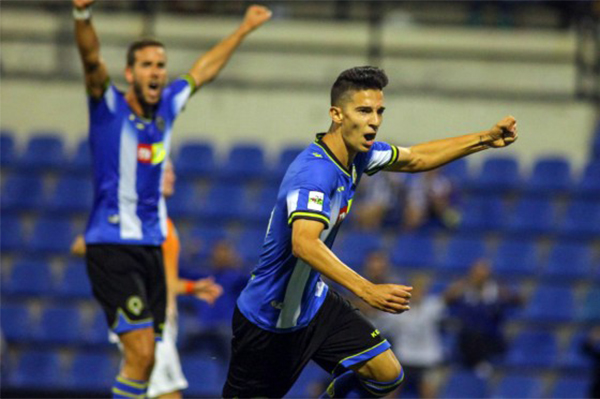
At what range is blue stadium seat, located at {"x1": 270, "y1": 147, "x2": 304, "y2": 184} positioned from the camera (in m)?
14.4

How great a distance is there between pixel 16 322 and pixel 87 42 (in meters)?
7.11

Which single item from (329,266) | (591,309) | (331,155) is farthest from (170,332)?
(591,309)

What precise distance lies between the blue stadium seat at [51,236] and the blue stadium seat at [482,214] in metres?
5.09

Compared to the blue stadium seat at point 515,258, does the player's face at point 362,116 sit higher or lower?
higher

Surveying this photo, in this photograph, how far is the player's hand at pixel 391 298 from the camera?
531cm

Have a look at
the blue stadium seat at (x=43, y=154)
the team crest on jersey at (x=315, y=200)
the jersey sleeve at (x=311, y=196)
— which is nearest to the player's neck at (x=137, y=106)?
the jersey sleeve at (x=311, y=196)

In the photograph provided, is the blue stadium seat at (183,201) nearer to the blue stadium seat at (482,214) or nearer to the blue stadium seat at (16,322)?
the blue stadium seat at (16,322)

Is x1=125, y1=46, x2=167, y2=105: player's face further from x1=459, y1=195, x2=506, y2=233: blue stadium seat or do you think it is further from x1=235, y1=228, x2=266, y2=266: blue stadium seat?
x1=459, y1=195, x2=506, y2=233: blue stadium seat

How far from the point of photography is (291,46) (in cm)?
1553

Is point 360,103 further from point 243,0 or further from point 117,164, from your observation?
point 243,0

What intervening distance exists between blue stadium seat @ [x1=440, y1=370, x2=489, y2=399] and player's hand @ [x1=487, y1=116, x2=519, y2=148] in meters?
6.17

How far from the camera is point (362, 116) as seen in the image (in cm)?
602

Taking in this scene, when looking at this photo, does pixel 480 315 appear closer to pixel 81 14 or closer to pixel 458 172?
pixel 458 172

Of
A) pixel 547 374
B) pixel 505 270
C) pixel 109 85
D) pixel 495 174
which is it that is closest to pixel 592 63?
pixel 495 174
